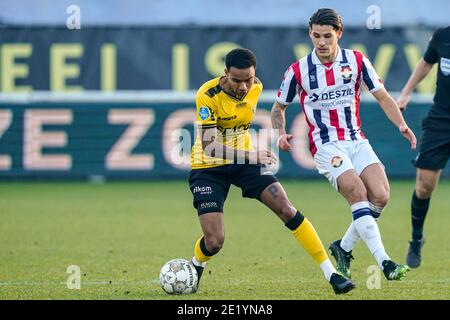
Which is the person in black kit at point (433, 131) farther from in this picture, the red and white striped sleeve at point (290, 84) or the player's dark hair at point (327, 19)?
the player's dark hair at point (327, 19)

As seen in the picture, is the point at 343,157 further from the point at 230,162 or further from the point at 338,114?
the point at 230,162

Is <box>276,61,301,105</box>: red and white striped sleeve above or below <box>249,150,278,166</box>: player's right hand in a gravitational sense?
above

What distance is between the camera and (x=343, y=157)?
867 cm

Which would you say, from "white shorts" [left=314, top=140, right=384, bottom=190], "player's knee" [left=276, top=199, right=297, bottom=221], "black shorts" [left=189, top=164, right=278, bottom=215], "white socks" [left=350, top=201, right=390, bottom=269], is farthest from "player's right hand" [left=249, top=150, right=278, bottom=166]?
"white socks" [left=350, top=201, right=390, bottom=269]

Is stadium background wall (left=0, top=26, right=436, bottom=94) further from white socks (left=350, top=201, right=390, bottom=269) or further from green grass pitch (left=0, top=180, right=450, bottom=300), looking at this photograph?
white socks (left=350, top=201, right=390, bottom=269)

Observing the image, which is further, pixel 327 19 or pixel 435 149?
pixel 435 149

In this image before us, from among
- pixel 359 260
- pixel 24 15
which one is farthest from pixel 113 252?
pixel 24 15

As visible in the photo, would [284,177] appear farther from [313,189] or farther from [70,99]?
[70,99]

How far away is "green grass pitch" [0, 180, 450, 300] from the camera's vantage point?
861 cm

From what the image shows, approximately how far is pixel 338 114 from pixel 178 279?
6.18ft

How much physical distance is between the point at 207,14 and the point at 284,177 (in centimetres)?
399

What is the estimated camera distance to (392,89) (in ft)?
67.1

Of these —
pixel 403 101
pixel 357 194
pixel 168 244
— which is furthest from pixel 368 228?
pixel 168 244

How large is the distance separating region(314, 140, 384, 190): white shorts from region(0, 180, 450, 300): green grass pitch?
0.94 metres
